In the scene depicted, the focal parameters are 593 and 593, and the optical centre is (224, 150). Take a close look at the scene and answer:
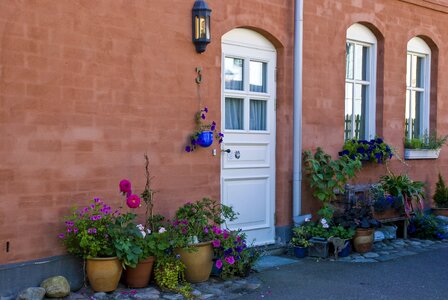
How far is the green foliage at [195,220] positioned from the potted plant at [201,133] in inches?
24.8

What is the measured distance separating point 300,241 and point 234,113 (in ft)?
6.09

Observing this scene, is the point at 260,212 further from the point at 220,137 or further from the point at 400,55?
the point at 400,55

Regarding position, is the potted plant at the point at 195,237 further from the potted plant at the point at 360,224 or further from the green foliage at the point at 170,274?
the potted plant at the point at 360,224

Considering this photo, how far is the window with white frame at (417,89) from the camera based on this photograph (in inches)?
413

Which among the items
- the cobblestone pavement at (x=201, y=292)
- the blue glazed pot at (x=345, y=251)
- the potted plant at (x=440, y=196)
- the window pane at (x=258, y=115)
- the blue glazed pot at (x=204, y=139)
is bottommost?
the cobblestone pavement at (x=201, y=292)

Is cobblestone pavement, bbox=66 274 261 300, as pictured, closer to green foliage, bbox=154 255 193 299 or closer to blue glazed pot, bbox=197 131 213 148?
green foliage, bbox=154 255 193 299

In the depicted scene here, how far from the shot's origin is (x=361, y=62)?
31.3ft

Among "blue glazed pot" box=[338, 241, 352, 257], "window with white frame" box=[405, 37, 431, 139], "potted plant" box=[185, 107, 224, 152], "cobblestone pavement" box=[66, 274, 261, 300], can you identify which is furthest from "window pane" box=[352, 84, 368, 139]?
"cobblestone pavement" box=[66, 274, 261, 300]

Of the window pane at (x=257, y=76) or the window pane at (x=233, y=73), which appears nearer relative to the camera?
the window pane at (x=233, y=73)

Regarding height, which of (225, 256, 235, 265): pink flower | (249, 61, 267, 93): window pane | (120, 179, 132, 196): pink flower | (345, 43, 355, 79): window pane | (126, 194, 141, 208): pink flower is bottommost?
(225, 256, 235, 265): pink flower

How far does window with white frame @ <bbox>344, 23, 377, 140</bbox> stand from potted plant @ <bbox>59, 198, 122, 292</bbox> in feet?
15.8

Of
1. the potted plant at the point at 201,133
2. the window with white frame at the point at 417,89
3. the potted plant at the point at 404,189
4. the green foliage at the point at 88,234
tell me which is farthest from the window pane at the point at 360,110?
the green foliage at the point at 88,234

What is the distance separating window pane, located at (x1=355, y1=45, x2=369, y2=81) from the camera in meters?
9.46

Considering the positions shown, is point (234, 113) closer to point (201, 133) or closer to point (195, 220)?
point (201, 133)
